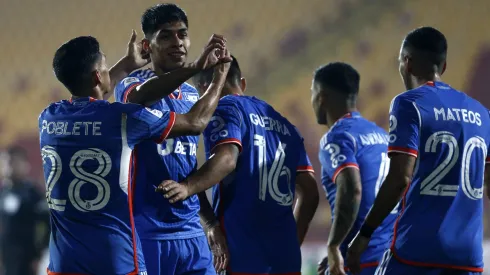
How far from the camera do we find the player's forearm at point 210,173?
3627 mm

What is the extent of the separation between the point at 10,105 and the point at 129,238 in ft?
31.8

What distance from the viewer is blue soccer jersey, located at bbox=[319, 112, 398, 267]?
4.67m

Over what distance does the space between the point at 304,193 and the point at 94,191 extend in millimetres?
1423

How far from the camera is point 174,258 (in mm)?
3678

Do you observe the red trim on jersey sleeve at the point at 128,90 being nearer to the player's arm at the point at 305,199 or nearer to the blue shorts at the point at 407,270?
the player's arm at the point at 305,199

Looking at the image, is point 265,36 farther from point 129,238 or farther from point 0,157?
point 129,238

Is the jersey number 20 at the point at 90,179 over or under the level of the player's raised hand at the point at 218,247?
over

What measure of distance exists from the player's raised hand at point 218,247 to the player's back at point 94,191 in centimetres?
70

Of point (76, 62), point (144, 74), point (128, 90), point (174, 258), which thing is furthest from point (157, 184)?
point (76, 62)

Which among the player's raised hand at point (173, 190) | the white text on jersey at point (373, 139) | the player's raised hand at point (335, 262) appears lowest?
the player's raised hand at point (335, 262)

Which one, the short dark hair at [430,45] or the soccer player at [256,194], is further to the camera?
the soccer player at [256,194]

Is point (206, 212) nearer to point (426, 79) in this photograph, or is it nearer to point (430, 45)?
point (426, 79)

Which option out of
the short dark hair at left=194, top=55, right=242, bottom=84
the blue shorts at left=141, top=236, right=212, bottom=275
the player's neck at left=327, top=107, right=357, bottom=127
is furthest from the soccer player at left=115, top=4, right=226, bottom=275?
the player's neck at left=327, top=107, right=357, bottom=127

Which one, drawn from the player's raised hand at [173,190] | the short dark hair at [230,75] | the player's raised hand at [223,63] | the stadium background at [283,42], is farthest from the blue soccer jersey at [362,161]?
the stadium background at [283,42]
